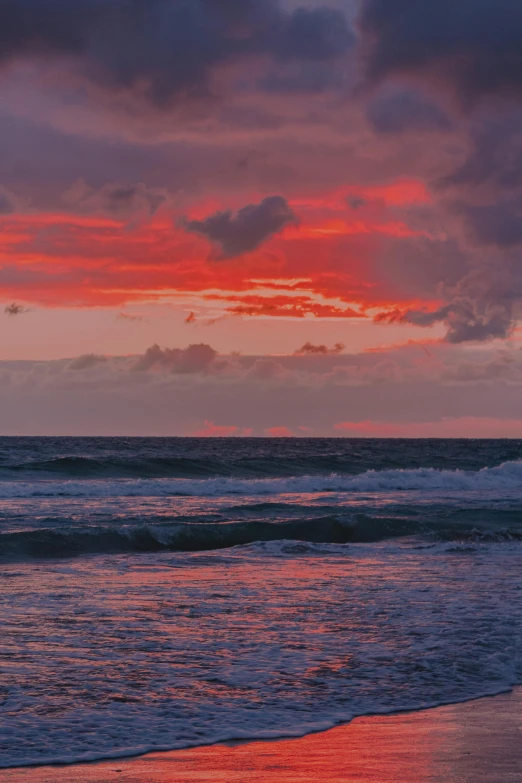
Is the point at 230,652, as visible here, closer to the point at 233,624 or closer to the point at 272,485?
the point at 233,624

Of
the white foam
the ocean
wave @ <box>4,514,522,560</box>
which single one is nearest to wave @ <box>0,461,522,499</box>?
the ocean

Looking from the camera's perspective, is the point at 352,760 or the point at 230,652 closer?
the point at 352,760

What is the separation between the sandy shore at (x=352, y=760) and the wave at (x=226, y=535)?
12921 mm

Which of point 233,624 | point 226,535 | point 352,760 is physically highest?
point 352,760

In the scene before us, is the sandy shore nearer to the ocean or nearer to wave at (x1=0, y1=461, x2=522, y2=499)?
the ocean

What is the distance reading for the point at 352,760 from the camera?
6.57m

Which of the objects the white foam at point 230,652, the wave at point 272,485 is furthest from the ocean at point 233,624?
the wave at point 272,485

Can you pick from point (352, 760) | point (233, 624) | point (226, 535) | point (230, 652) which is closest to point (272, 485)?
point (226, 535)

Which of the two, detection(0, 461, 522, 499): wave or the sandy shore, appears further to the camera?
detection(0, 461, 522, 499): wave

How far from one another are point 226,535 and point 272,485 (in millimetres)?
18380

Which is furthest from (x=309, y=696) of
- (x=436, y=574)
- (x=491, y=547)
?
(x=491, y=547)

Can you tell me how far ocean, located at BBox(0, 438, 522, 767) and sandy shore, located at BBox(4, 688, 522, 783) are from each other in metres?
0.27

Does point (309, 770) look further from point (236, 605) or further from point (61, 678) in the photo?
point (236, 605)

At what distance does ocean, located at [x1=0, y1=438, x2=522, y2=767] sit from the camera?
762cm
